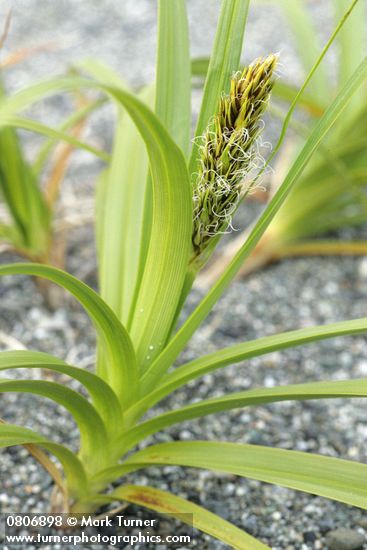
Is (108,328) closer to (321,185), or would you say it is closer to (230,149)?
(230,149)

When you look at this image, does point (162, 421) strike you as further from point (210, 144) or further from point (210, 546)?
point (210, 144)

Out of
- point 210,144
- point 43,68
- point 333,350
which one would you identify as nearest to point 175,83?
point 210,144

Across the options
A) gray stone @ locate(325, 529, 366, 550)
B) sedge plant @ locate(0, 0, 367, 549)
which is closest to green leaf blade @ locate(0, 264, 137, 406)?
sedge plant @ locate(0, 0, 367, 549)

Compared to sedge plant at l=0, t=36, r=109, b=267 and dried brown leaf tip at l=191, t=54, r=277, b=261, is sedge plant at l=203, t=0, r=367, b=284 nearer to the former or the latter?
sedge plant at l=0, t=36, r=109, b=267

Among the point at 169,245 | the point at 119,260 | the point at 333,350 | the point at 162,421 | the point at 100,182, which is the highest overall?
the point at 100,182

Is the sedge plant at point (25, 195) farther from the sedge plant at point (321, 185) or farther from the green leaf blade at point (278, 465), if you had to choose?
the green leaf blade at point (278, 465)

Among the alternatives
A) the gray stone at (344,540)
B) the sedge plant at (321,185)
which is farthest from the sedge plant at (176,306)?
the sedge plant at (321,185)

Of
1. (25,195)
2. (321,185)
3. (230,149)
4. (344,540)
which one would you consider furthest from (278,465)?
(321,185)
